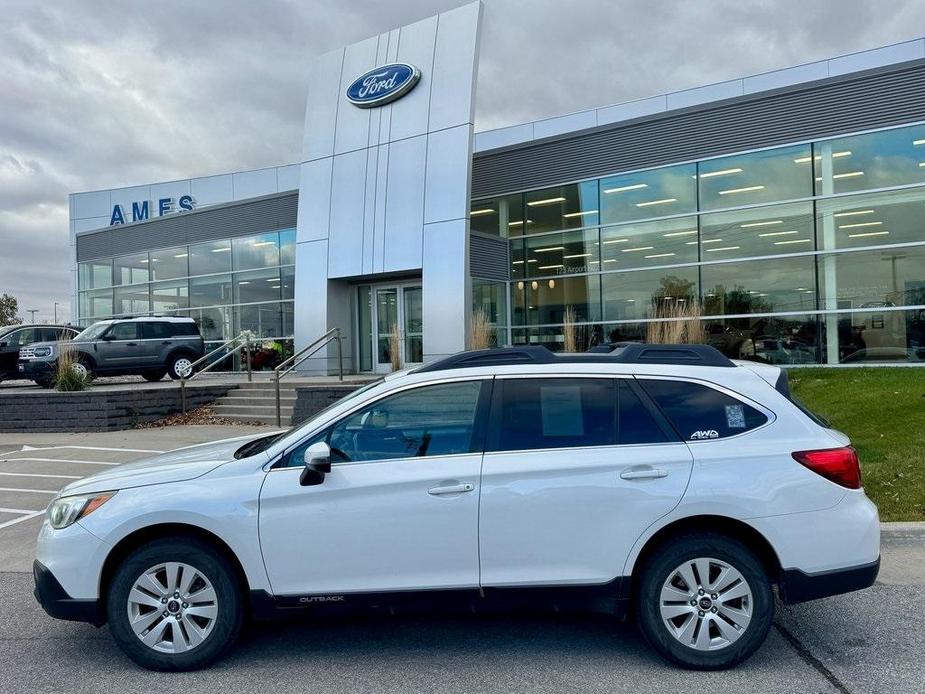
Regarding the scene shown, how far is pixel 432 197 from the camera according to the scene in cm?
1812

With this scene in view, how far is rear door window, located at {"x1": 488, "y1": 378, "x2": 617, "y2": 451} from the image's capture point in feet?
13.3

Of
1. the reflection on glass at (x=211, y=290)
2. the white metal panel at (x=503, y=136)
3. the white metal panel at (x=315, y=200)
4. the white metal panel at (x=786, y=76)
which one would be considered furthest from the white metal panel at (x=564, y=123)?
the reflection on glass at (x=211, y=290)

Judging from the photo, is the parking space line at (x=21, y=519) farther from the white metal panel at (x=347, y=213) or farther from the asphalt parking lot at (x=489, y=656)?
the white metal panel at (x=347, y=213)

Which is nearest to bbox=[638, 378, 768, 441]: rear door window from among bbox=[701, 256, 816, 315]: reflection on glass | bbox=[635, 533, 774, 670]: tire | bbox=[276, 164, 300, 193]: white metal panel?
bbox=[635, 533, 774, 670]: tire

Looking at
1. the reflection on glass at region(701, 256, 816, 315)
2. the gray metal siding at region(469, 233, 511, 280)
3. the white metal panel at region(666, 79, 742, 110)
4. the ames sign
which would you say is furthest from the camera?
the ames sign

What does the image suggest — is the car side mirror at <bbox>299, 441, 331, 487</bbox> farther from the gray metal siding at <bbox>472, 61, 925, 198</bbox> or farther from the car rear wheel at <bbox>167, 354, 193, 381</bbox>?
the car rear wheel at <bbox>167, 354, 193, 381</bbox>

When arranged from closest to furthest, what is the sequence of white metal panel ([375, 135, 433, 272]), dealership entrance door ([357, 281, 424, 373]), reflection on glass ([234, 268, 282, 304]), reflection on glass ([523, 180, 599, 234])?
white metal panel ([375, 135, 433, 272])
reflection on glass ([523, 180, 599, 234])
dealership entrance door ([357, 281, 424, 373])
reflection on glass ([234, 268, 282, 304])

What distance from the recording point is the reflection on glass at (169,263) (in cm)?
2681

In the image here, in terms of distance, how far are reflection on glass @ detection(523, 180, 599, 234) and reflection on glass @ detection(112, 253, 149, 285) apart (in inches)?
641

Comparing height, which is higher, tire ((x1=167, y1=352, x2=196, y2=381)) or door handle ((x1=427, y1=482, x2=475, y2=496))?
tire ((x1=167, y1=352, x2=196, y2=381))

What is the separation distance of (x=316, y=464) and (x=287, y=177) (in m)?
33.0

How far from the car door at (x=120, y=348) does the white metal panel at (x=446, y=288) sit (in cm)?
789

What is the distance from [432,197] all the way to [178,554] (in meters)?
15.1

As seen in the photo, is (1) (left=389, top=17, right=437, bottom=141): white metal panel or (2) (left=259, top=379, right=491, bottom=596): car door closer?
(2) (left=259, top=379, right=491, bottom=596): car door
